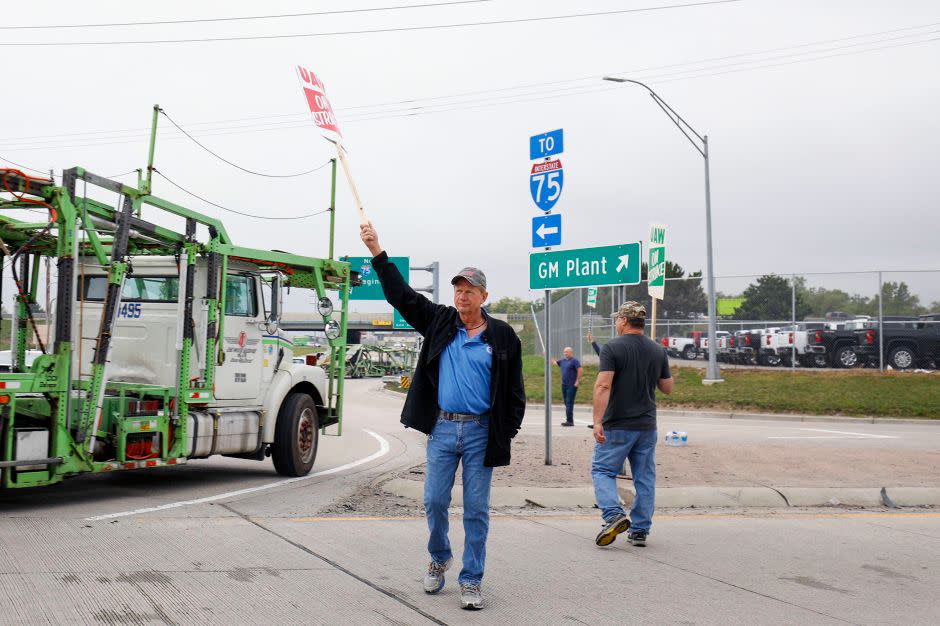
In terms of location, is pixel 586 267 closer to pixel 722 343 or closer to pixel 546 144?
pixel 546 144

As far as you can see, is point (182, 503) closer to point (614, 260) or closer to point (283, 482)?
point (283, 482)

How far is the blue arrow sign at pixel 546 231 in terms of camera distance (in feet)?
35.6

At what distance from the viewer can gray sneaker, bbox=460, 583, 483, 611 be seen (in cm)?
523

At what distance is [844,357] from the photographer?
27562 millimetres

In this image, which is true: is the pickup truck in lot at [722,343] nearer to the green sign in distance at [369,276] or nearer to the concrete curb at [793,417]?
the concrete curb at [793,417]

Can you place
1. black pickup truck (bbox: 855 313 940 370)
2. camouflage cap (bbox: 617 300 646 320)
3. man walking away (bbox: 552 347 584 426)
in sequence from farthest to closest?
black pickup truck (bbox: 855 313 940 370) < man walking away (bbox: 552 347 584 426) < camouflage cap (bbox: 617 300 646 320)

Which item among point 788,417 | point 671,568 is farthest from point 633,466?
point 788,417

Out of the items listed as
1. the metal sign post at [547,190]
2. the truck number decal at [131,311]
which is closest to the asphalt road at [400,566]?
the truck number decal at [131,311]

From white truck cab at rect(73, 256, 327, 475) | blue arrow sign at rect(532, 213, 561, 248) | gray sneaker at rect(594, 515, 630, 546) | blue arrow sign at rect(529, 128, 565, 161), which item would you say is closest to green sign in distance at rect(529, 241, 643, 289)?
blue arrow sign at rect(532, 213, 561, 248)

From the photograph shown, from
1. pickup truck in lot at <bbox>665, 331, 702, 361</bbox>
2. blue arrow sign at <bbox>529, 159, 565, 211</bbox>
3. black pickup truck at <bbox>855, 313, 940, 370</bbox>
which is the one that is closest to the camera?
blue arrow sign at <bbox>529, 159, 565, 211</bbox>

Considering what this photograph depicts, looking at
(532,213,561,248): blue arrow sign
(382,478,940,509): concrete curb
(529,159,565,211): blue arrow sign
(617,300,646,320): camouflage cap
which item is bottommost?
(382,478,940,509): concrete curb

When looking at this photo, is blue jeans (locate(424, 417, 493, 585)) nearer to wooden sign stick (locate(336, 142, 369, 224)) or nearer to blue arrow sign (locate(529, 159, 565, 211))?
wooden sign stick (locate(336, 142, 369, 224))

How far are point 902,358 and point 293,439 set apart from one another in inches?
850

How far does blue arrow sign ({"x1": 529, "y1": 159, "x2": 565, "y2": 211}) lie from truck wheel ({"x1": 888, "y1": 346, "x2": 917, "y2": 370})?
64.9 feet
